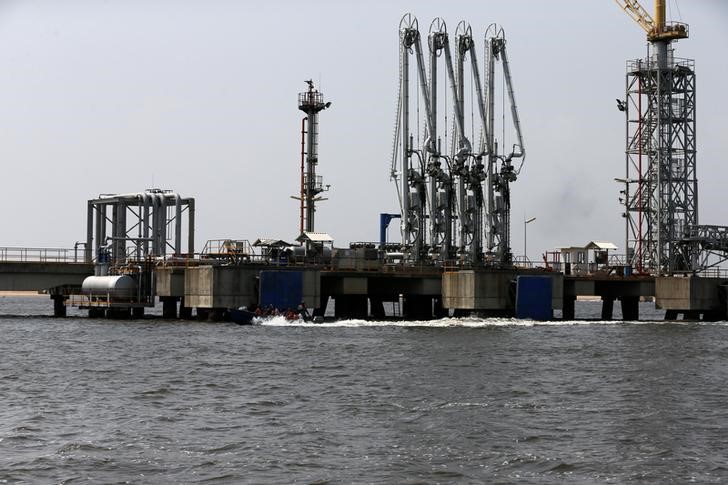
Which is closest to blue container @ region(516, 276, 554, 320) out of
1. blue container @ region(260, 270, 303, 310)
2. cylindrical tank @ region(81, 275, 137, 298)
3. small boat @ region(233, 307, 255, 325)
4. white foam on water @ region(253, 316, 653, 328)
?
white foam on water @ region(253, 316, 653, 328)

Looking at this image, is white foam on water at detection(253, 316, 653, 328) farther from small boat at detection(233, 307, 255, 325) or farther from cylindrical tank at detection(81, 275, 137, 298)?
cylindrical tank at detection(81, 275, 137, 298)

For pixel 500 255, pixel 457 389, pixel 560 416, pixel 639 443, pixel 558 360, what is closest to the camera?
pixel 639 443

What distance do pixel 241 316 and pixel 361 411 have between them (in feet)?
152

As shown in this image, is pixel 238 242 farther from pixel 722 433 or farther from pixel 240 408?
pixel 722 433

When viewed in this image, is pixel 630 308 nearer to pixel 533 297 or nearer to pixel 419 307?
pixel 533 297

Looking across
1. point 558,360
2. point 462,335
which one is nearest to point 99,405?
point 558,360

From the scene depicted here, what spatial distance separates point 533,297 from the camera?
9700 centimetres

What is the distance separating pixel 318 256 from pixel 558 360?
149 feet

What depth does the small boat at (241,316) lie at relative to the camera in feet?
286

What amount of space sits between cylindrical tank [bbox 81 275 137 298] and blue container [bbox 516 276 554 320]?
31.4m

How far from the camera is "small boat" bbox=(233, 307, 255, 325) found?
87312 mm

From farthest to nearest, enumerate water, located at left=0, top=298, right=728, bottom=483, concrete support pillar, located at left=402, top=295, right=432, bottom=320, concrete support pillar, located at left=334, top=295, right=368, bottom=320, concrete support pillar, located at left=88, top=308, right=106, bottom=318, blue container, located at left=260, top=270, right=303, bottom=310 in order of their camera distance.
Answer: concrete support pillar, located at left=402, top=295, right=432, bottom=320 < concrete support pillar, located at left=334, top=295, right=368, bottom=320 < concrete support pillar, located at left=88, top=308, right=106, bottom=318 < blue container, located at left=260, top=270, right=303, bottom=310 < water, located at left=0, top=298, right=728, bottom=483

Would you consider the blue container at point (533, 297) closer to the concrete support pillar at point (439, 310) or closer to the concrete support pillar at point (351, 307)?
the concrete support pillar at point (351, 307)

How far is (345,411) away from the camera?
138 feet
